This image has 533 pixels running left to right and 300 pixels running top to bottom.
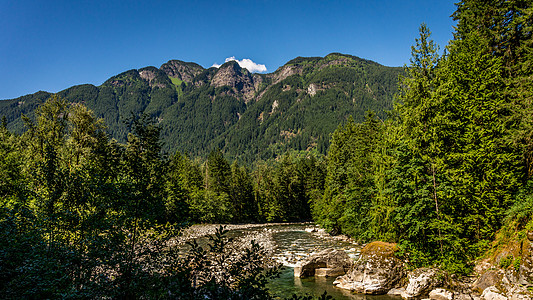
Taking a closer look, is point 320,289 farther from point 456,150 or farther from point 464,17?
point 464,17

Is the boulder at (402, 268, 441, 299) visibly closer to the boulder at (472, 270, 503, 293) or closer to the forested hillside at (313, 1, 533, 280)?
the forested hillside at (313, 1, 533, 280)

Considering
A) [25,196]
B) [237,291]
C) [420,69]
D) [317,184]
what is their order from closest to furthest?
[237,291]
[25,196]
[420,69]
[317,184]

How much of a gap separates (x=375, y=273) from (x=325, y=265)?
4713 millimetres

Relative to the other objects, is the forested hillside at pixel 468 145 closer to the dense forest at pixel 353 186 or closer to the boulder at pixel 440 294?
the dense forest at pixel 353 186

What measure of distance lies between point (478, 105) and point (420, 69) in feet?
13.9

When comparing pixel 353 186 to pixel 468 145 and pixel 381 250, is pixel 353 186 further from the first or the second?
pixel 468 145

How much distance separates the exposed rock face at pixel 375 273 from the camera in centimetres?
1596

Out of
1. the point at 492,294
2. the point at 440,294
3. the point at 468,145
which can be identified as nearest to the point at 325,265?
the point at 440,294

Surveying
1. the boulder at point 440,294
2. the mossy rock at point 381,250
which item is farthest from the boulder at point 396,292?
the mossy rock at point 381,250

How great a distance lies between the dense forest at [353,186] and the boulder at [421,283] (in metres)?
0.99

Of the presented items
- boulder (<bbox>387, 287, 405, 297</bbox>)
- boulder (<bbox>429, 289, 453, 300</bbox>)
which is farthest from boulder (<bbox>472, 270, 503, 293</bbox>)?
boulder (<bbox>387, 287, 405, 297</bbox>)

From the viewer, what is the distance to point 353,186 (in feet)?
93.7

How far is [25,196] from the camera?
8.49 m

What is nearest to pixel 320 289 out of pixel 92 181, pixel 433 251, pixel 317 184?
pixel 433 251
